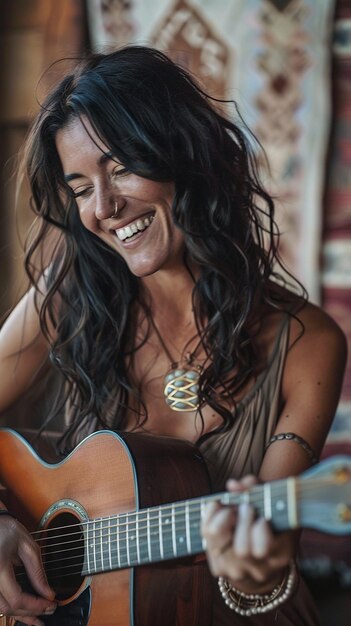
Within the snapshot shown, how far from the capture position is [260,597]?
120 cm

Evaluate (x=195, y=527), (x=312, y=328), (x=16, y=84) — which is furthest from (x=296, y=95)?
(x=195, y=527)

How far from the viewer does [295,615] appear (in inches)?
60.3

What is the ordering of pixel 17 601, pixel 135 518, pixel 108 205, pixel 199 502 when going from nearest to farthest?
pixel 199 502, pixel 135 518, pixel 17 601, pixel 108 205

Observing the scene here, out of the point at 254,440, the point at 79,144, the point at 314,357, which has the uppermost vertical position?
the point at 79,144

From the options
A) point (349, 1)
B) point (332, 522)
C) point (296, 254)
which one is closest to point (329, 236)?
point (296, 254)

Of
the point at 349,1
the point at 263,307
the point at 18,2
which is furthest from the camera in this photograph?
the point at 18,2

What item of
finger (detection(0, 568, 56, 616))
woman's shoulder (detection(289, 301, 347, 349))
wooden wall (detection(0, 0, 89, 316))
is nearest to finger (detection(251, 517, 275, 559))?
finger (detection(0, 568, 56, 616))

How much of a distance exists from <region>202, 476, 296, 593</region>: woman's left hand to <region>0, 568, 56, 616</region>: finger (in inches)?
15.8

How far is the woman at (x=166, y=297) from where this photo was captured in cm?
150

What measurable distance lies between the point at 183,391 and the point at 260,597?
0.50 m

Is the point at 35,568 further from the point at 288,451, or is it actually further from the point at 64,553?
the point at 288,451

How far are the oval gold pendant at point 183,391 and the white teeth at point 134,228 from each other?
0.94 feet

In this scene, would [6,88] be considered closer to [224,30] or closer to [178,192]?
[224,30]

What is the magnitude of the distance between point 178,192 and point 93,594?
2.23 ft
